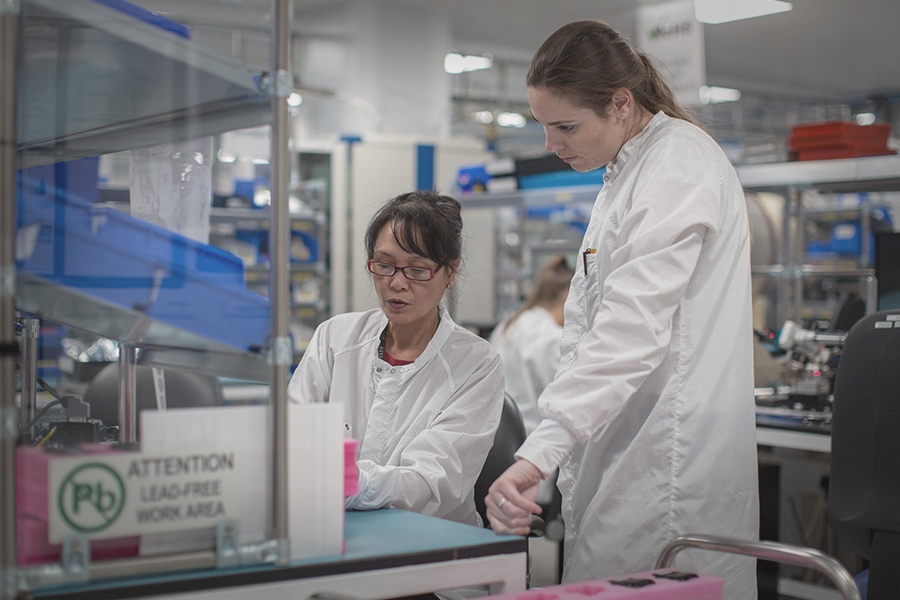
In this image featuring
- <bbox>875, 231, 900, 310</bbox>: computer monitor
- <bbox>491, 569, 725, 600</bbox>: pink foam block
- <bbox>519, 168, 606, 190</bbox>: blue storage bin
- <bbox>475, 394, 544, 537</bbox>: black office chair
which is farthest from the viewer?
<bbox>519, 168, 606, 190</bbox>: blue storage bin

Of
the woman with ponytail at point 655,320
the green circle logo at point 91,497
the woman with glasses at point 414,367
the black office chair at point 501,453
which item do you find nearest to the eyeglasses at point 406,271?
the woman with glasses at point 414,367

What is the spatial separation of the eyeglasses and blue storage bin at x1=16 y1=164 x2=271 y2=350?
1.97ft

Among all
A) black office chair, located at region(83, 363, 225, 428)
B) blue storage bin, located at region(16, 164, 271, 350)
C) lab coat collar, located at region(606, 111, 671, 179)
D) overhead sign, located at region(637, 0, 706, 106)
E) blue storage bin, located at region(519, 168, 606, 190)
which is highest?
overhead sign, located at region(637, 0, 706, 106)

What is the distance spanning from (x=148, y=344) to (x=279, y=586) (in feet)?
1.87

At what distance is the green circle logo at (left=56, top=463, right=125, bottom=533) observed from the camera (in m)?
1.08

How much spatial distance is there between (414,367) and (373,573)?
777mm

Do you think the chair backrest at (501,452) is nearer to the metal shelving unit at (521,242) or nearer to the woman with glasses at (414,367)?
the woman with glasses at (414,367)

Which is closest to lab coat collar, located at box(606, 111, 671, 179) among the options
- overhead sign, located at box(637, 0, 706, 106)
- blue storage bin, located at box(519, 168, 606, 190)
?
blue storage bin, located at box(519, 168, 606, 190)

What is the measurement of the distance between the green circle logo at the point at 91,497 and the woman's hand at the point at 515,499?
0.51 m

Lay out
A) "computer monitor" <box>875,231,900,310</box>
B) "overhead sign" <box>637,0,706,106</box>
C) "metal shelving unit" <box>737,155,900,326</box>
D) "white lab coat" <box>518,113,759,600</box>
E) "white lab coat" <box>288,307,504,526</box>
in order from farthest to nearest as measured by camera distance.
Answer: "overhead sign" <box>637,0,706,106</box>
"metal shelving unit" <box>737,155,900,326</box>
"computer monitor" <box>875,231,900,310</box>
"white lab coat" <box>288,307,504,526</box>
"white lab coat" <box>518,113,759,600</box>

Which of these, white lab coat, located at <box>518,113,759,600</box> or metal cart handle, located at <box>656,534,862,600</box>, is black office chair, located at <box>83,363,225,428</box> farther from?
metal cart handle, located at <box>656,534,862,600</box>

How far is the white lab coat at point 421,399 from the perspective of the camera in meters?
1.85

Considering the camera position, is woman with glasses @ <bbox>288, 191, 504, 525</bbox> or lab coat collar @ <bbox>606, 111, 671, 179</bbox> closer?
lab coat collar @ <bbox>606, 111, 671, 179</bbox>

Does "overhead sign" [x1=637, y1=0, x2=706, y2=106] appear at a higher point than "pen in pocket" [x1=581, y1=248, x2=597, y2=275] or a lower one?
higher
